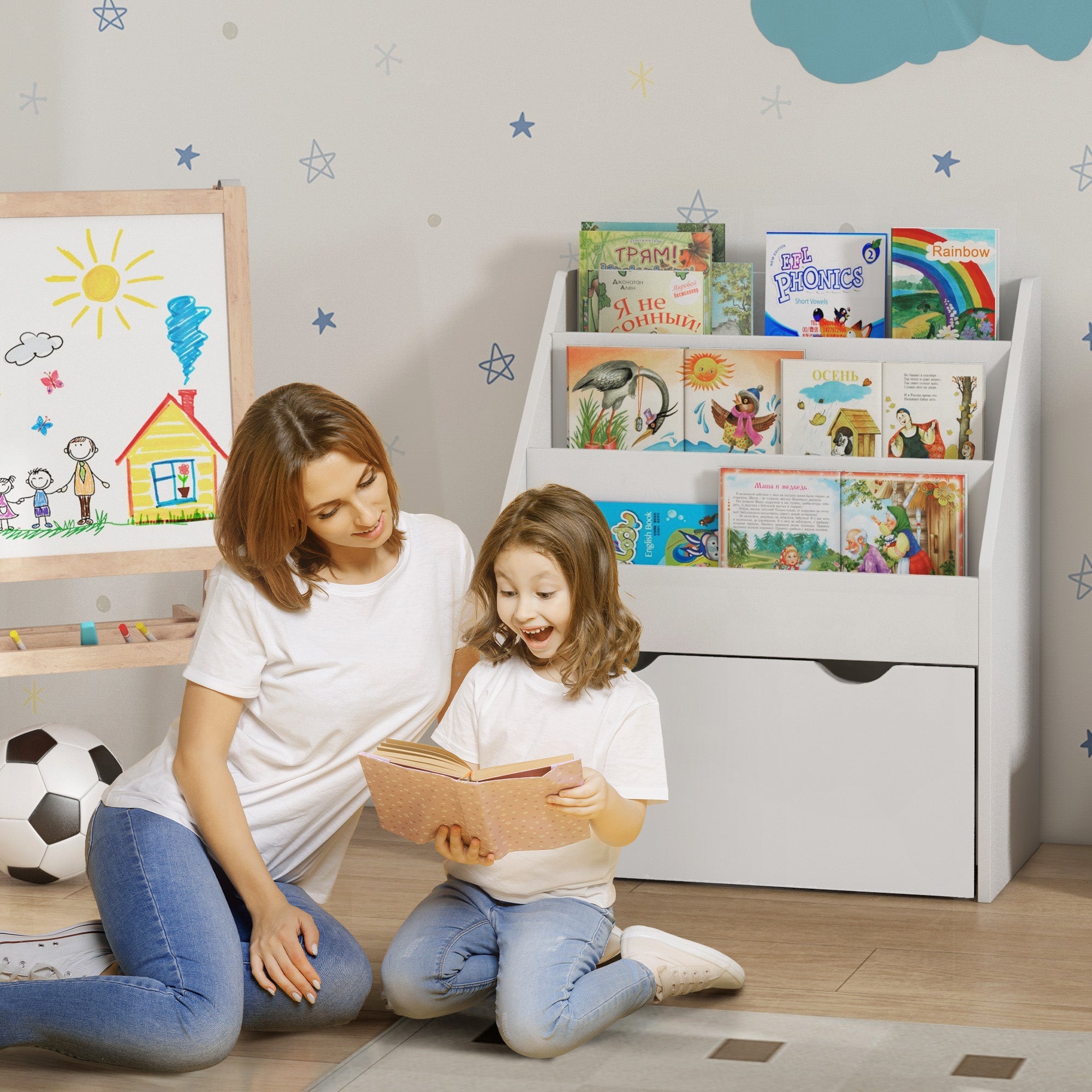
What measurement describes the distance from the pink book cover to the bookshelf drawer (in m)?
0.56

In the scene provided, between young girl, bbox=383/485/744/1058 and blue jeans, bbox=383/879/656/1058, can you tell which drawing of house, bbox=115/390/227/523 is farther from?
blue jeans, bbox=383/879/656/1058

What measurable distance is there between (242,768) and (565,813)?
0.43 metres

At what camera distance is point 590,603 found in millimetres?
1715

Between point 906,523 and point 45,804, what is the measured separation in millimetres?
1385

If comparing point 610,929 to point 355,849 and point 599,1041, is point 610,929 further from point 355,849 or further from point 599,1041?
point 355,849

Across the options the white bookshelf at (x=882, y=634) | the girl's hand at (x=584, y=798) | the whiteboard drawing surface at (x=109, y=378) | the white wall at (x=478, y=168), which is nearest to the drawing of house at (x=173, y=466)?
the whiteboard drawing surface at (x=109, y=378)

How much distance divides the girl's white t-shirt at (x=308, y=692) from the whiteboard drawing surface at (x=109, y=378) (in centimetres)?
59

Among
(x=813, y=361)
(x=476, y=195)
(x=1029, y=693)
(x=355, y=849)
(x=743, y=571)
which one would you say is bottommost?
(x=355, y=849)

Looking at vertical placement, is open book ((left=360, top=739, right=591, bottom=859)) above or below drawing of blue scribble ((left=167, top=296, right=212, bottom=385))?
below

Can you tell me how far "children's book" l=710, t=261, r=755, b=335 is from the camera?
2320 millimetres

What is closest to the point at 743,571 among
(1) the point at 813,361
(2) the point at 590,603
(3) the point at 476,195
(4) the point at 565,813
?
(1) the point at 813,361

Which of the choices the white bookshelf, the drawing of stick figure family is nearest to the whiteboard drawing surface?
the drawing of stick figure family

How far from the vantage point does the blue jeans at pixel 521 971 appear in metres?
1.60

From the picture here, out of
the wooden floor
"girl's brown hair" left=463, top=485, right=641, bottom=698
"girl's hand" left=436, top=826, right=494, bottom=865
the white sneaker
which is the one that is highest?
"girl's brown hair" left=463, top=485, right=641, bottom=698
